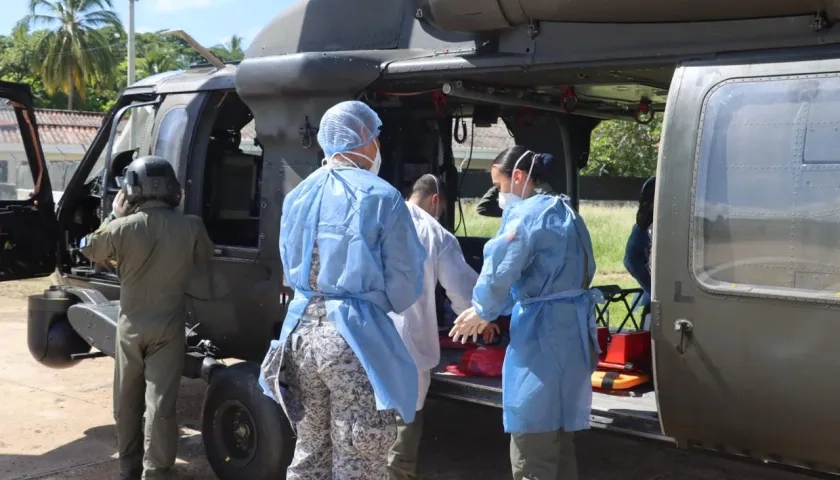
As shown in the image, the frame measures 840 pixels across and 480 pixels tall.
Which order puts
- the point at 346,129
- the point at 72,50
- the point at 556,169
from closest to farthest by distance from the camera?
the point at 346,129, the point at 556,169, the point at 72,50

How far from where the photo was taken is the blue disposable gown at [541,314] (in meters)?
4.04

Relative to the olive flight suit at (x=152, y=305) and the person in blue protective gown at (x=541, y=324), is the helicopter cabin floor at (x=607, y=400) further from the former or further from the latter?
the olive flight suit at (x=152, y=305)

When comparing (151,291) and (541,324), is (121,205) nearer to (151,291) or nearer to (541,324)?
(151,291)

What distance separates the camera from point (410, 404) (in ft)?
11.3

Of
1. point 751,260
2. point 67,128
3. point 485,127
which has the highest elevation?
point 67,128

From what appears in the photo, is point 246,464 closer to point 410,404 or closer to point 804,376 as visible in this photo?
point 410,404

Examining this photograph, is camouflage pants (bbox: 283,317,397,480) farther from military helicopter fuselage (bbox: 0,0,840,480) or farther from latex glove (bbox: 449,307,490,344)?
military helicopter fuselage (bbox: 0,0,840,480)

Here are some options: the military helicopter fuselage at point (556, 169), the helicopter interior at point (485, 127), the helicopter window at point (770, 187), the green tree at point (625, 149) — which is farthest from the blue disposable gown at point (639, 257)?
the green tree at point (625, 149)

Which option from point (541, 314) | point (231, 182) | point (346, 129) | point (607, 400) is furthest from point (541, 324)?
point (231, 182)

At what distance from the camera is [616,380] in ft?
16.3

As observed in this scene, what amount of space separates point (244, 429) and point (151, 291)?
37.7 inches

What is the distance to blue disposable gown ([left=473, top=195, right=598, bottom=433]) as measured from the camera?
13.3 feet

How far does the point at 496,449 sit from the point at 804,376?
2.91m

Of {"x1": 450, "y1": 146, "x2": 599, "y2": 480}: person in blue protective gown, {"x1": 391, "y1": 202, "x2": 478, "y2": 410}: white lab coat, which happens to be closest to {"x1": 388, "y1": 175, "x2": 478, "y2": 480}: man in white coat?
{"x1": 391, "y1": 202, "x2": 478, "y2": 410}: white lab coat
